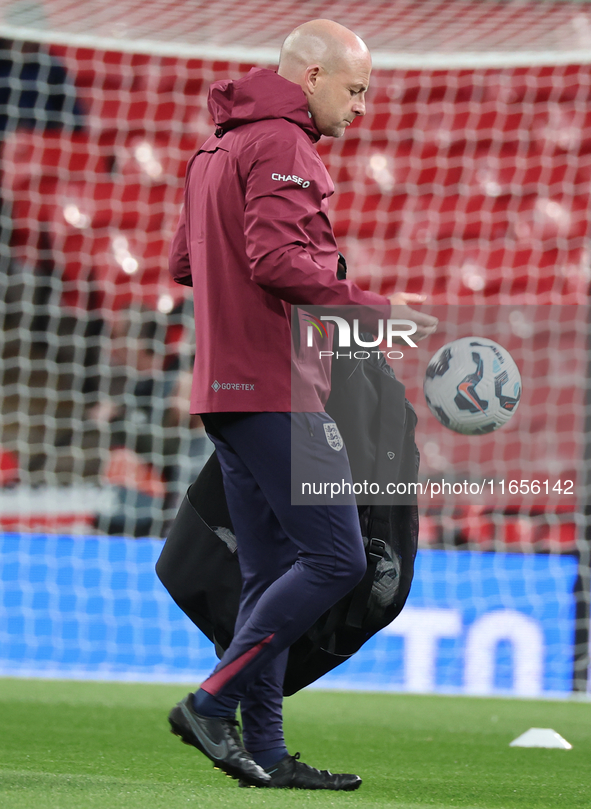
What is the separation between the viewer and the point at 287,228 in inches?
76.7

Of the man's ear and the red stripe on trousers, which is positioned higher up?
the man's ear

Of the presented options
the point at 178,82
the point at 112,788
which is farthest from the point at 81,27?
the point at 112,788

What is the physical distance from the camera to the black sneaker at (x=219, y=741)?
2.04m

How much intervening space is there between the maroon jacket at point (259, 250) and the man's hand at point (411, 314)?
30 millimetres

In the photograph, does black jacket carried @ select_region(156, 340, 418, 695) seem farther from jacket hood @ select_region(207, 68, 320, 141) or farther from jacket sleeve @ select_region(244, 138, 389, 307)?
jacket hood @ select_region(207, 68, 320, 141)

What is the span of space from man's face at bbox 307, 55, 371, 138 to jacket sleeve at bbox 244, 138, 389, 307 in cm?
15

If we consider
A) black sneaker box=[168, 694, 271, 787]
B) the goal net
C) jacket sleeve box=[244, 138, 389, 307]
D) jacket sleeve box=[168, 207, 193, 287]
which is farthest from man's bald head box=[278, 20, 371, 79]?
the goal net

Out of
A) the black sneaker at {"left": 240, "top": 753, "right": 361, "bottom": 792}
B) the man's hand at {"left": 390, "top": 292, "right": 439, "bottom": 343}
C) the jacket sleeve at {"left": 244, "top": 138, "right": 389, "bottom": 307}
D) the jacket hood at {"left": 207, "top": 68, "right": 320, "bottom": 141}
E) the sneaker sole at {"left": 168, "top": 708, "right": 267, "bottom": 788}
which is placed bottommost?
the black sneaker at {"left": 240, "top": 753, "right": 361, "bottom": 792}

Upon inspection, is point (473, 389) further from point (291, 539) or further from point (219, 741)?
point (219, 741)

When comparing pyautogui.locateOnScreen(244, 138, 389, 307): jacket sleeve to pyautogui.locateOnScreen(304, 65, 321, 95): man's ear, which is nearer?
pyautogui.locateOnScreen(244, 138, 389, 307): jacket sleeve

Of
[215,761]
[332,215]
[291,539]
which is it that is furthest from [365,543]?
[332,215]

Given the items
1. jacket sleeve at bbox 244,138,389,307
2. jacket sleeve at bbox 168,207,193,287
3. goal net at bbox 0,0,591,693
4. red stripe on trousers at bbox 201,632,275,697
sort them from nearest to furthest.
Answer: jacket sleeve at bbox 244,138,389,307 → red stripe on trousers at bbox 201,632,275,697 → jacket sleeve at bbox 168,207,193,287 → goal net at bbox 0,0,591,693

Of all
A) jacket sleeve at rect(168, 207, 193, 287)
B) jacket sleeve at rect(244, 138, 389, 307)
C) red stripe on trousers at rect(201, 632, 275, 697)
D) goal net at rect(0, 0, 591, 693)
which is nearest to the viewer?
jacket sleeve at rect(244, 138, 389, 307)

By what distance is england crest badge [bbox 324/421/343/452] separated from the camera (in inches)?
80.3
